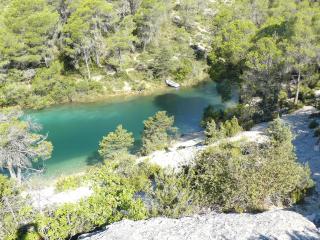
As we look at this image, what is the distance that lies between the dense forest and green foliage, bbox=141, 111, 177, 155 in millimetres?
116

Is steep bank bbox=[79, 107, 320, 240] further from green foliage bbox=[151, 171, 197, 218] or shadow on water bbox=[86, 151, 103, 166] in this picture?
shadow on water bbox=[86, 151, 103, 166]

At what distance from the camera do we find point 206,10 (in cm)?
8812

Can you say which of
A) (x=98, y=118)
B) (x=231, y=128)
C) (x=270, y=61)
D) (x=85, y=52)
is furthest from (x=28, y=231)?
(x=85, y=52)

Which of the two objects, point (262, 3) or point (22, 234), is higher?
point (262, 3)

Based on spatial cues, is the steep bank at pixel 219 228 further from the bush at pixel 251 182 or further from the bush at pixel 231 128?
the bush at pixel 231 128

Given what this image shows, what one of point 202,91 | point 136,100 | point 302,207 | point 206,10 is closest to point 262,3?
point 206,10

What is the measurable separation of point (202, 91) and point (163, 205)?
138 feet

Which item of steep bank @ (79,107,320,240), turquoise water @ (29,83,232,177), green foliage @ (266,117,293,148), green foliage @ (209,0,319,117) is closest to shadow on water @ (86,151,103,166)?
turquoise water @ (29,83,232,177)

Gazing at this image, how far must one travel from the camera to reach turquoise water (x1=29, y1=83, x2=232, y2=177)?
Result: 3753 cm

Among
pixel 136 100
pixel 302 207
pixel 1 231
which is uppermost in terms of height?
pixel 1 231

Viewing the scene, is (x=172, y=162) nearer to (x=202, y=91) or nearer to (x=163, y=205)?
(x=163, y=205)

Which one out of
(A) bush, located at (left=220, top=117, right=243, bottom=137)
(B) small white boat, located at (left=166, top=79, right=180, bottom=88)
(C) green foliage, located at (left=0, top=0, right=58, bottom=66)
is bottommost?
(B) small white boat, located at (left=166, top=79, right=180, bottom=88)

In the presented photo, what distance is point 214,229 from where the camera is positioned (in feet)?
48.0

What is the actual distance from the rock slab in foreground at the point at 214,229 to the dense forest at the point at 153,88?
1094 mm
